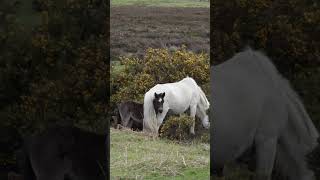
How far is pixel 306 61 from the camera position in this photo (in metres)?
5.58

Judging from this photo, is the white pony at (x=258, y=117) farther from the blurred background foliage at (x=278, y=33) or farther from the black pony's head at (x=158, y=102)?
the black pony's head at (x=158, y=102)

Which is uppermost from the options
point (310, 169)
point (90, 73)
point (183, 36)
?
point (183, 36)

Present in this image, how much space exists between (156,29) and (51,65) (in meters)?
1.12

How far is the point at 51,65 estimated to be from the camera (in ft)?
18.4

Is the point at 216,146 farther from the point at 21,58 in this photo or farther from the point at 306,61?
the point at 21,58

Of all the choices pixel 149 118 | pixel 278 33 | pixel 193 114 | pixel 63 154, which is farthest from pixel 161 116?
pixel 278 33

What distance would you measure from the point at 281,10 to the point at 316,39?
1.47 feet

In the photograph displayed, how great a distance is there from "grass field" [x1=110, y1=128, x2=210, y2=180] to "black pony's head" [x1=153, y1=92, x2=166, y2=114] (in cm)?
38

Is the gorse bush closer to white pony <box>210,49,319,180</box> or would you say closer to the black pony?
white pony <box>210,49,319,180</box>

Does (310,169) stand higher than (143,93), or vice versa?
(143,93)

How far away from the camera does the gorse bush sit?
5777 millimetres

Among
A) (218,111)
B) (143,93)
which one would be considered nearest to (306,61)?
(218,111)

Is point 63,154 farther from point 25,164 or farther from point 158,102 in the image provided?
point 158,102

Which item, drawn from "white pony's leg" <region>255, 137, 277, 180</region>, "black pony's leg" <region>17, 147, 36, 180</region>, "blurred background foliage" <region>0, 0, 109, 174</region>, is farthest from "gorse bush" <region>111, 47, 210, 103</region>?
"black pony's leg" <region>17, 147, 36, 180</region>
